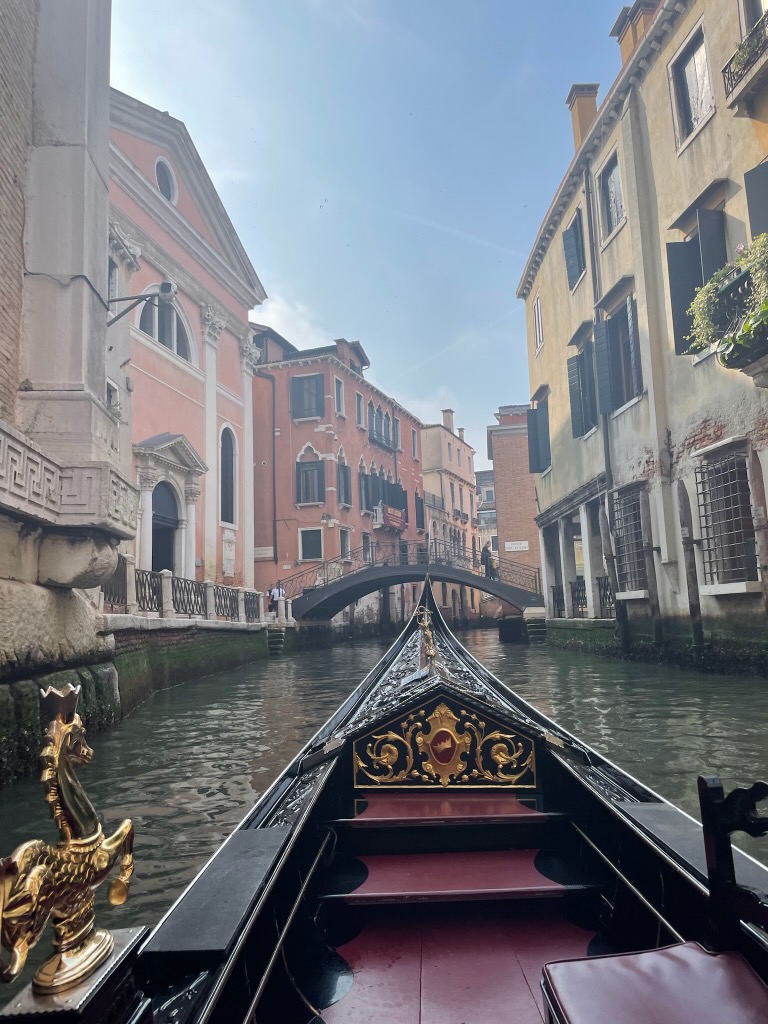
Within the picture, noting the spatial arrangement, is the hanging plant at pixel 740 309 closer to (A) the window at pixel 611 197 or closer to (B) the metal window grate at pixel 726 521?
(B) the metal window grate at pixel 726 521

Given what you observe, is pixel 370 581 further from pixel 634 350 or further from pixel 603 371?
pixel 634 350

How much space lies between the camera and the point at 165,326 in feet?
38.8

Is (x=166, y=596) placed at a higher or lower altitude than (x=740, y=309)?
lower

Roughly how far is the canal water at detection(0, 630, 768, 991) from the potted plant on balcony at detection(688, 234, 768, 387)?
2.53 m

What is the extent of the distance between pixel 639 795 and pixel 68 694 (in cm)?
130

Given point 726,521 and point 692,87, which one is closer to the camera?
point 726,521

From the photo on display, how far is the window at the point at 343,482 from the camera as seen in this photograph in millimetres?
19047

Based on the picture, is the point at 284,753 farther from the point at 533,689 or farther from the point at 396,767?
the point at 533,689

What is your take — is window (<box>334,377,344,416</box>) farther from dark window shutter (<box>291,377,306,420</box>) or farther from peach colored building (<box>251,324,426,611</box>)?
dark window shutter (<box>291,377,306,420</box>)

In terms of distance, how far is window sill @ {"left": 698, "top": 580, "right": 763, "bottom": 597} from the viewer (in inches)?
231

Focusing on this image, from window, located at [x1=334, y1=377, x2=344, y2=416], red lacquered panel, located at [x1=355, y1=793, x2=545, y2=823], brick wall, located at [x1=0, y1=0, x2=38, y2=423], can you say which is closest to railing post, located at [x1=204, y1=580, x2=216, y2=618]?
brick wall, located at [x1=0, y1=0, x2=38, y2=423]

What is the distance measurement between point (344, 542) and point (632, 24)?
13.2 metres

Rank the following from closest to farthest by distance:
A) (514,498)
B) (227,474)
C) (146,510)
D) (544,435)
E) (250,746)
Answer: (250,746) < (146,510) < (544,435) < (227,474) < (514,498)

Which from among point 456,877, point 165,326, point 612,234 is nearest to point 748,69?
point 612,234
